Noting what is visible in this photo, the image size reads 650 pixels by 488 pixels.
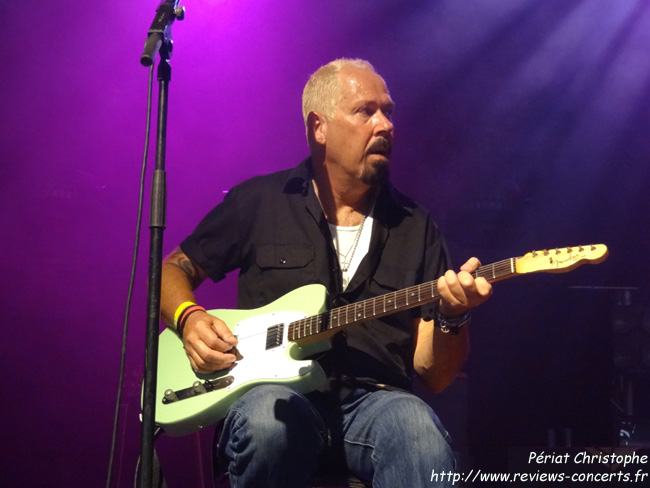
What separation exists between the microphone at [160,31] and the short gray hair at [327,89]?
0.95 meters

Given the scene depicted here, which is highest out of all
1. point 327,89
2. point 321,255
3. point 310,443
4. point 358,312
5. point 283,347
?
point 327,89

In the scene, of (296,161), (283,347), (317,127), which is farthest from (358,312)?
(296,161)

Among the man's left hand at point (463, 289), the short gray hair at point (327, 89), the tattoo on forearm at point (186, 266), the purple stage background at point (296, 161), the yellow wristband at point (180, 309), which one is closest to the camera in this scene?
the man's left hand at point (463, 289)

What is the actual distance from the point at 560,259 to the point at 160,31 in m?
1.29

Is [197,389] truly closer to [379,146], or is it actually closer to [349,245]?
[349,245]

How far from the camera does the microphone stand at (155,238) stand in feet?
5.17

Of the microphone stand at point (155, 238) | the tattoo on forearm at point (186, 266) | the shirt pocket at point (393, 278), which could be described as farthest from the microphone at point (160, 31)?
the shirt pocket at point (393, 278)

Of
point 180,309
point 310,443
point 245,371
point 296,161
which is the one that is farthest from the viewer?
point 296,161

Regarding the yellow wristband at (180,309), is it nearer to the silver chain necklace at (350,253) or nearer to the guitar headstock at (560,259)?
the silver chain necklace at (350,253)

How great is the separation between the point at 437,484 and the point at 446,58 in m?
3.09

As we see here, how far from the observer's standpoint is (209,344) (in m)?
2.12

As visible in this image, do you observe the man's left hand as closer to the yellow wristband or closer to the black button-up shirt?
the black button-up shirt

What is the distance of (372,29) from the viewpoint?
414 centimetres

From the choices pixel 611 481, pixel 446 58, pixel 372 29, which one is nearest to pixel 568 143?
pixel 446 58
